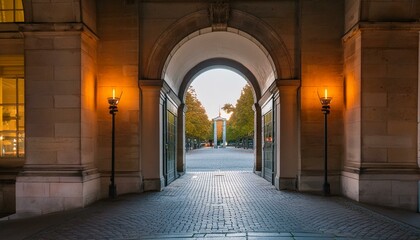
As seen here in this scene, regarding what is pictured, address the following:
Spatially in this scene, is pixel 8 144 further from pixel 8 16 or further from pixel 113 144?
pixel 8 16

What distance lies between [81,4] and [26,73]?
256 centimetres

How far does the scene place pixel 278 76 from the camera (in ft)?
46.1

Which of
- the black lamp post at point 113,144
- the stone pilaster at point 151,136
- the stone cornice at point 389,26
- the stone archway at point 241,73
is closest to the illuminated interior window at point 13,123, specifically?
the black lamp post at point 113,144

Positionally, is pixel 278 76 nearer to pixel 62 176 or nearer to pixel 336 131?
pixel 336 131

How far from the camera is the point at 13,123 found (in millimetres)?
12523

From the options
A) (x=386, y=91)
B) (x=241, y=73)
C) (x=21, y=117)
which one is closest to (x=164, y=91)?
(x=21, y=117)

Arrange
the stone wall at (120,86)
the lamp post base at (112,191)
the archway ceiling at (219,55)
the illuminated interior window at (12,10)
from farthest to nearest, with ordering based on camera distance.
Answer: the archway ceiling at (219,55) → the stone wall at (120,86) → the lamp post base at (112,191) → the illuminated interior window at (12,10)

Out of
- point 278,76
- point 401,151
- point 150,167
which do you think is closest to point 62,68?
point 150,167

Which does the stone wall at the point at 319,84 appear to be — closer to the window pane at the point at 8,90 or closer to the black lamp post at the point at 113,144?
the black lamp post at the point at 113,144

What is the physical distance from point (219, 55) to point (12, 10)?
34.0 ft

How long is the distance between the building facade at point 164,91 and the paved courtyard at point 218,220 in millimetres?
1129

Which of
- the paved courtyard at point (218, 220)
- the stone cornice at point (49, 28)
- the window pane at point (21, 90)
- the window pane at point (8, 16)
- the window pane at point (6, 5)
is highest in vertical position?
the window pane at point (6, 5)

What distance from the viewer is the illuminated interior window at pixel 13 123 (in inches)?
492

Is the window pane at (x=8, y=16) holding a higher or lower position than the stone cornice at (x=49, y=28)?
higher
